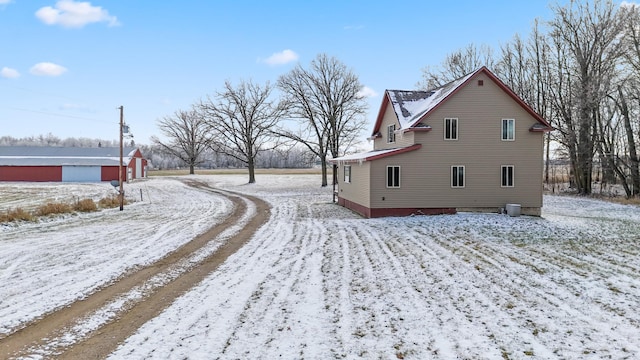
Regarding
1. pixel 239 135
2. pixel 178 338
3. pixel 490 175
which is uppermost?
pixel 239 135

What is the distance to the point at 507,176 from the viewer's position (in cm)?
2181

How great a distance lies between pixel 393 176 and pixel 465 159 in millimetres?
4071

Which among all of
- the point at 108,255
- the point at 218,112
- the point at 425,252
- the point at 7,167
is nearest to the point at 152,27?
the point at 108,255

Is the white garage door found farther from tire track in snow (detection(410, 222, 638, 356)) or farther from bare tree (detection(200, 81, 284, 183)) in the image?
tire track in snow (detection(410, 222, 638, 356))

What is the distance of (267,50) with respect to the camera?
24.0 m

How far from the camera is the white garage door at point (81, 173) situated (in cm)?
5631

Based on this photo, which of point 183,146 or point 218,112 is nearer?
point 218,112

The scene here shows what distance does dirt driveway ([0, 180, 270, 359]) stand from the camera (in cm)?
587

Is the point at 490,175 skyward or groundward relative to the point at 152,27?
groundward

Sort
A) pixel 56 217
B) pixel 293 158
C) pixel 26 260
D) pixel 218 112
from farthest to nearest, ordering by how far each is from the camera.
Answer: pixel 293 158
pixel 218 112
pixel 56 217
pixel 26 260

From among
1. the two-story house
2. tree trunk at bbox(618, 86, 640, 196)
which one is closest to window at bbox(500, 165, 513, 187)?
the two-story house

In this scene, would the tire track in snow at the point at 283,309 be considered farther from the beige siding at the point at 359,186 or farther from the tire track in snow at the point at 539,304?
the beige siding at the point at 359,186

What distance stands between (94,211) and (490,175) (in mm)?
21698

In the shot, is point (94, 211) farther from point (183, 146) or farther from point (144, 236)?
point (183, 146)
